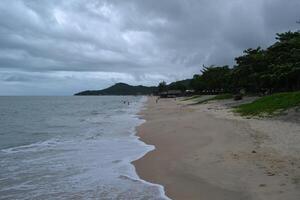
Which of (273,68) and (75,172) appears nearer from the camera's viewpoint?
(75,172)

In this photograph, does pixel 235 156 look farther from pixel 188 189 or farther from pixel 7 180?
pixel 7 180

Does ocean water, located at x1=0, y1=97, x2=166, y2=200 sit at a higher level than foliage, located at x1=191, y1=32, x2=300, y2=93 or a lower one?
lower

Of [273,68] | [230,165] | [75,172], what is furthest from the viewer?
[273,68]

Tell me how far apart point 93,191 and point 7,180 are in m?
3.06

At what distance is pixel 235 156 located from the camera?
38.1 feet

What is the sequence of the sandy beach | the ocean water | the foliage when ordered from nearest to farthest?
the sandy beach → the ocean water → the foliage

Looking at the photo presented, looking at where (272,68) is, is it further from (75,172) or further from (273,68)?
(75,172)

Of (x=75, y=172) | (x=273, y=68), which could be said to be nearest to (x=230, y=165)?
(x=75, y=172)

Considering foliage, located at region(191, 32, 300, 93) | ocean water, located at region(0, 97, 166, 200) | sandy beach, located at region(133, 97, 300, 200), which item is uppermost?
foliage, located at region(191, 32, 300, 93)

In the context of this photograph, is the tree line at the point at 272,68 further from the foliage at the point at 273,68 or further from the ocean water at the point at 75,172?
the ocean water at the point at 75,172

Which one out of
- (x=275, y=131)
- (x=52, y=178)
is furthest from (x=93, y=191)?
(x=275, y=131)

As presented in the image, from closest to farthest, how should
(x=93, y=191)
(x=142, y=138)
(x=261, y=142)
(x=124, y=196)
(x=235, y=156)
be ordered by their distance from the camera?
(x=124, y=196) → (x=93, y=191) → (x=235, y=156) → (x=261, y=142) → (x=142, y=138)

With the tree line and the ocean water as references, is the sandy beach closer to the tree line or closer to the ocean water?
the ocean water

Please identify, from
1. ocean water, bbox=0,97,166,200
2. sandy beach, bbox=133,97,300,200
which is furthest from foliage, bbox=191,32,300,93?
ocean water, bbox=0,97,166,200
